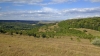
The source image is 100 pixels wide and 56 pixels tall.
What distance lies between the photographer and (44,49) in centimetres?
3250

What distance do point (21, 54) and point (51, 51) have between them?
7068 millimetres

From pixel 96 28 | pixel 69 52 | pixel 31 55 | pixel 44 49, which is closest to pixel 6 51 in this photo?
pixel 31 55

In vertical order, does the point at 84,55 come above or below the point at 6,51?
below

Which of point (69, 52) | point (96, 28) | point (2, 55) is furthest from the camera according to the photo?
point (96, 28)

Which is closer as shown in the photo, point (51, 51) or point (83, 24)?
point (51, 51)

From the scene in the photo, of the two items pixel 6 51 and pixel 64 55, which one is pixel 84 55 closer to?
pixel 64 55

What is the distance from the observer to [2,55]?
25297mm

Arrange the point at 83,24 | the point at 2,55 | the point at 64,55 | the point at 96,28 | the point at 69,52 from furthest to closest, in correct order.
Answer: the point at 83,24 < the point at 96,28 < the point at 69,52 < the point at 64,55 < the point at 2,55

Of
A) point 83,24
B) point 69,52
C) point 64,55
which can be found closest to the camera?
point 64,55

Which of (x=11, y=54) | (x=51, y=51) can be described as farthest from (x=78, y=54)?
(x=11, y=54)

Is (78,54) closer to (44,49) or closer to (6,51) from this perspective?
(44,49)

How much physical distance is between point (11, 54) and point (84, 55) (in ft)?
41.7

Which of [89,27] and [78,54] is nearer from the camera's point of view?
[78,54]

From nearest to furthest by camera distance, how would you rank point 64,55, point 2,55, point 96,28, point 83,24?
point 2,55, point 64,55, point 96,28, point 83,24
